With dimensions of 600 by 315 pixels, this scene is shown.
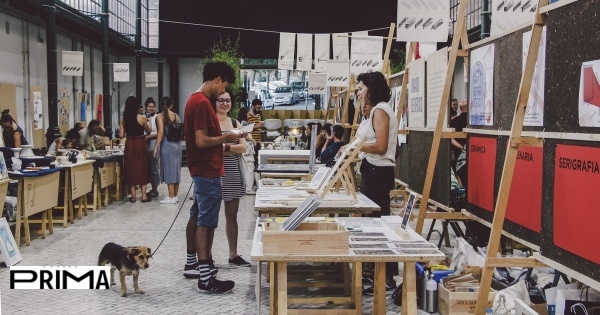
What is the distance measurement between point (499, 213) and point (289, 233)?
113 centimetres

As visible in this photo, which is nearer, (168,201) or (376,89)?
(376,89)

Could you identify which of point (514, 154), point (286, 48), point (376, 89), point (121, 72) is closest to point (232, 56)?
point (121, 72)

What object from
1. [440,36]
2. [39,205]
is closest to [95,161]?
[39,205]

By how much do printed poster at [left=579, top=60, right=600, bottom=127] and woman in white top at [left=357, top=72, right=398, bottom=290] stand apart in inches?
82.2

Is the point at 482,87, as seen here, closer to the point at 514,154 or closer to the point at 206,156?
the point at 514,154

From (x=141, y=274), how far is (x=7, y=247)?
1.28m

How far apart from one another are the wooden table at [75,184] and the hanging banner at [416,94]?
4.33m

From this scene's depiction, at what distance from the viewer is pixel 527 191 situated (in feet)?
14.3

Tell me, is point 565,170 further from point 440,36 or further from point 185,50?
point 185,50

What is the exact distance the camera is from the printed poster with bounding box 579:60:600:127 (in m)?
3.16

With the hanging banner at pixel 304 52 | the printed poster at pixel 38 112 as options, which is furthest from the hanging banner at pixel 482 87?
the printed poster at pixel 38 112

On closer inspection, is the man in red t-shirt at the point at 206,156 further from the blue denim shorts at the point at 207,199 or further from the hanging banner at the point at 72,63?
the hanging banner at the point at 72,63

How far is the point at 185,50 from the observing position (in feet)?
88.0

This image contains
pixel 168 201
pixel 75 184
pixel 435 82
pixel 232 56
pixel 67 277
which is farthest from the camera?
pixel 232 56
